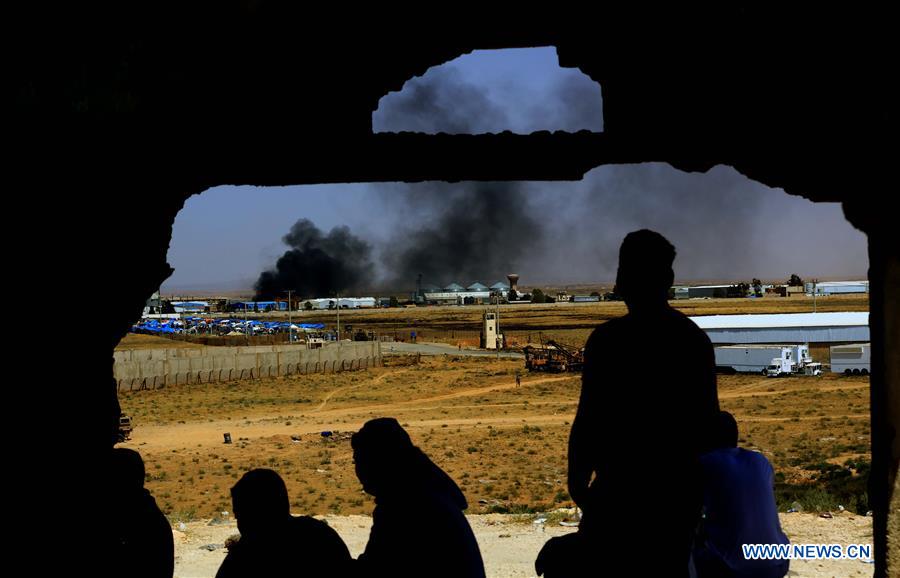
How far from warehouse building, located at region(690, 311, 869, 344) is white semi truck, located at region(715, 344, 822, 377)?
78.9 inches

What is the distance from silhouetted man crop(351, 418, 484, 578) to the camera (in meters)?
3.19

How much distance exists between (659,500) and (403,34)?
3148 millimetres

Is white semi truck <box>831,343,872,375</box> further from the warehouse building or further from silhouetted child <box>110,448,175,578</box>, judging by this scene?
silhouetted child <box>110,448,175,578</box>

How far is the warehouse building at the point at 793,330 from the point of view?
43531mm

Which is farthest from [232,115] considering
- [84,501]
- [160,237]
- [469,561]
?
[469,561]

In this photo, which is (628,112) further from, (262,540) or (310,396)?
(310,396)

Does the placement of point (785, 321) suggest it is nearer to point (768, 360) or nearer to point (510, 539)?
point (768, 360)

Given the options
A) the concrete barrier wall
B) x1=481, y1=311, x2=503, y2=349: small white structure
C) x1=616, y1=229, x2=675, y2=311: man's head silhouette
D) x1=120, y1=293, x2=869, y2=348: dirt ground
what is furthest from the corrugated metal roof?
x1=616, y1=229, x2=675, y2=311: man's head silhouette

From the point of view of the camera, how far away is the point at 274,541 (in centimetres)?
329

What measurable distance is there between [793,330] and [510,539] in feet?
126

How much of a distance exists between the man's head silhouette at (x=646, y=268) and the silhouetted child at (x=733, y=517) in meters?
1.27

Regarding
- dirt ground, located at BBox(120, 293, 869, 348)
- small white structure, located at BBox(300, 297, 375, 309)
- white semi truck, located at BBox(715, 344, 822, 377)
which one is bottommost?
white semi truck, located at BBox(715, 344, 822, 377)

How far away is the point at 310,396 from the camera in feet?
121

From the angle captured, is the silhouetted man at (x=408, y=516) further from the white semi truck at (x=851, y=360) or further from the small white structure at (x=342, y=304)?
the small white structure at (x=342, y=304)
